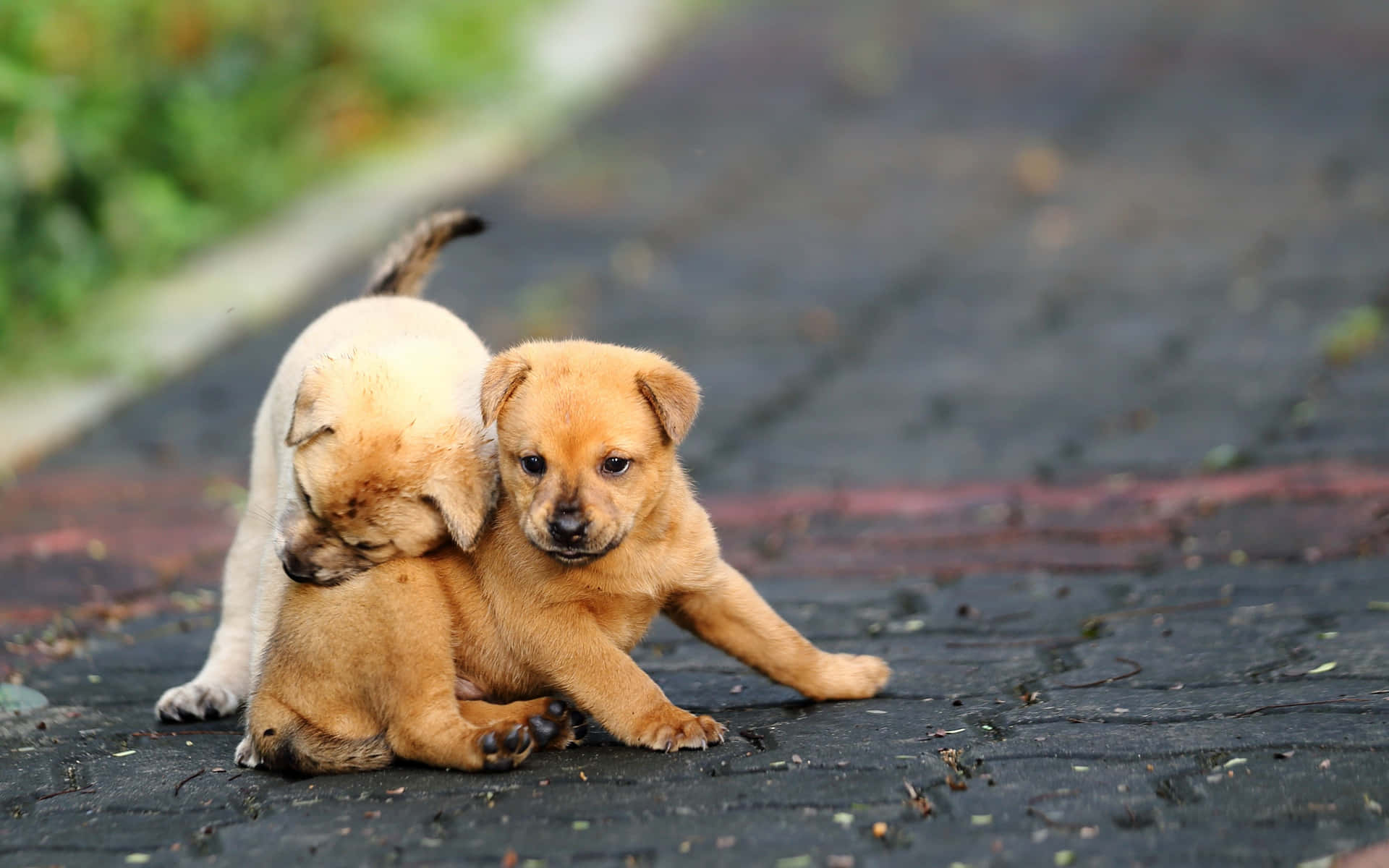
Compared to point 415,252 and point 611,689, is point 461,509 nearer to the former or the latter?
point 611,689

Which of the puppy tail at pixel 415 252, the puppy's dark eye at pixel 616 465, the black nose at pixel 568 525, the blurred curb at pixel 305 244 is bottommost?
the black nose at pixel 568 525

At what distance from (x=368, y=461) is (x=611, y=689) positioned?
2.92 ft

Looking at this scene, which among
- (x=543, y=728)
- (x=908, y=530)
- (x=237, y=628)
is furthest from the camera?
(x=908, y=530)

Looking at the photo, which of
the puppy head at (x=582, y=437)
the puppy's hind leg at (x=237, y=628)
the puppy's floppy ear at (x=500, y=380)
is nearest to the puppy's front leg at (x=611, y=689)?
the puppy head at (x=582, y=437)

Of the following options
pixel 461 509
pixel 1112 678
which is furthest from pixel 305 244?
pixel 1112 678

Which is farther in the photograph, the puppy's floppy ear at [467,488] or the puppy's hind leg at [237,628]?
the puppy's hind leg at [237,628]

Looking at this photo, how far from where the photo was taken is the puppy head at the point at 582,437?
396cm

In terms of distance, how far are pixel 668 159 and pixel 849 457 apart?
22.9ft

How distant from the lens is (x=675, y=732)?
4.07m

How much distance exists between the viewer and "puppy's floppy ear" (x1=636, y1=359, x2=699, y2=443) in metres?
4.16

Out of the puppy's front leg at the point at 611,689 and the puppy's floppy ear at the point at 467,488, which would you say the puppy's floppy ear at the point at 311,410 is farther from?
the puppy's front leg at the point at 611,689

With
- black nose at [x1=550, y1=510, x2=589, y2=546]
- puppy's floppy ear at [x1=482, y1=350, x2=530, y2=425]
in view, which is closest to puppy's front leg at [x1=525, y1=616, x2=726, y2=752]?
black nose at [x1=550, y1=510, x2=589, y2=546]

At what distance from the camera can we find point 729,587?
14.5ft

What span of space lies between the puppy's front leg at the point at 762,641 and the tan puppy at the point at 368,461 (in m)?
0.71
